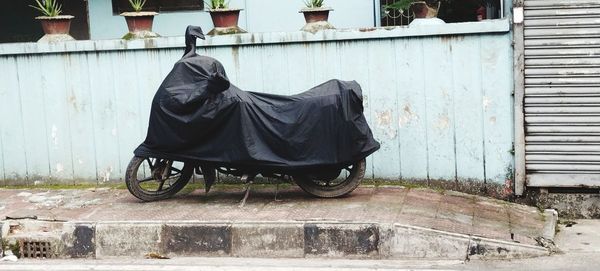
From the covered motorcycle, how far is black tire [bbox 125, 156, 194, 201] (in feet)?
1.00

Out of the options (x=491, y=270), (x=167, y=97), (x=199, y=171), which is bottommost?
(x=491, y=270)

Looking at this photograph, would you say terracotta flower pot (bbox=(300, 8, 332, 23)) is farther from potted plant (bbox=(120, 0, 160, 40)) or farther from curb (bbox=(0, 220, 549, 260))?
curb (bbox=(0, 220, 549, 260))

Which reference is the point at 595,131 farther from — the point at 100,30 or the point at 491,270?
the point at 100,30

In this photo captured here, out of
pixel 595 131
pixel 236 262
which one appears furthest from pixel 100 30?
pixel 595 131

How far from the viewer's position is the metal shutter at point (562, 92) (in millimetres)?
8539

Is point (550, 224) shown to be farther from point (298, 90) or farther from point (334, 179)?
point (298, 90)

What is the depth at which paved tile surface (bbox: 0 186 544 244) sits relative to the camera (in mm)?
7543

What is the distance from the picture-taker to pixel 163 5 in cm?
1144

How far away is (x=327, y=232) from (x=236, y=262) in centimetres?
85

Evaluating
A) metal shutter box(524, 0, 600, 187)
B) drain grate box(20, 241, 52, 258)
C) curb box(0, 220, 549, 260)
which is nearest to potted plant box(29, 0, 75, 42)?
curb box(0, 220, 549, 260)

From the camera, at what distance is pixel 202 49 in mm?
9492

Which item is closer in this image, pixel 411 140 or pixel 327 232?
pixel 327 232

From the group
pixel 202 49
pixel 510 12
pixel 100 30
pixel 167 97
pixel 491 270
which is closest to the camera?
pixel 491 270

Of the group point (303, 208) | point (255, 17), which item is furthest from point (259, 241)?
point (255, 17)
